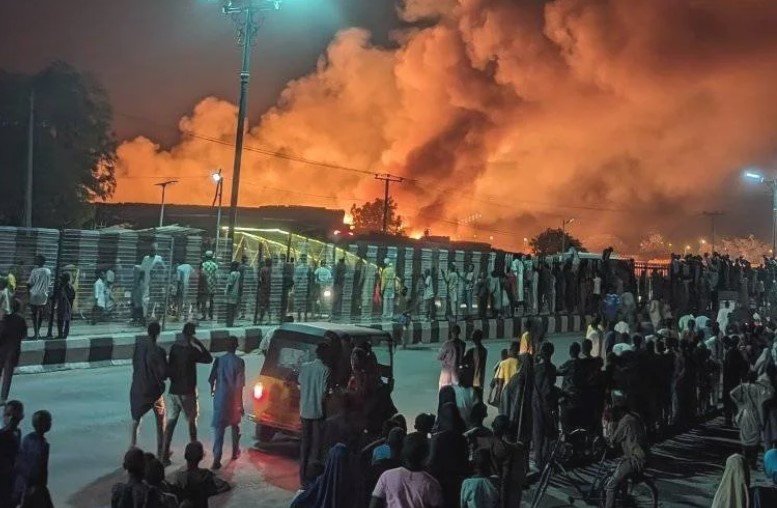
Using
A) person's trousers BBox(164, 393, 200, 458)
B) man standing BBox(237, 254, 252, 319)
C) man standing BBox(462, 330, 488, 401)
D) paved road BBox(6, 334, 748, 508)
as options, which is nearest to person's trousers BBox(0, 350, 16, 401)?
Answer: paved road BBox(6, 334, 748, 508)

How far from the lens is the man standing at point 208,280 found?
17.8m

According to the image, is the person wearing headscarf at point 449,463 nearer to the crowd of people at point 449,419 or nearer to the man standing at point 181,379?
the crowd of people at point 449,419

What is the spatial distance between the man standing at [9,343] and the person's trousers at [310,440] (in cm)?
465

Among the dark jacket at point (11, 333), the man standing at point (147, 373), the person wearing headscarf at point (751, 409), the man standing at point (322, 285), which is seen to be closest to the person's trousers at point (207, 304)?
the man standing at point (322, 285)

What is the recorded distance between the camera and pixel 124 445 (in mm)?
8453

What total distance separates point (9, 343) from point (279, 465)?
4.12 metres

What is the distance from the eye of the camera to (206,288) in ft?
58.6

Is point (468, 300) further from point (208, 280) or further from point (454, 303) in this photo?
point (208, 280)

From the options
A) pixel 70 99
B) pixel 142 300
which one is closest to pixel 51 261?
pixel 142 300

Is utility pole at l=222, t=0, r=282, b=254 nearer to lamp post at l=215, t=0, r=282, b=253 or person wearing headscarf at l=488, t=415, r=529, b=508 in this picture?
lamp post at l=215, t=0, r=282, b=253

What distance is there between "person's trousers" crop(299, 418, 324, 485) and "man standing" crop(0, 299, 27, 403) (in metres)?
4.65

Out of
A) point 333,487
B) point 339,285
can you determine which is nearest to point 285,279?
point 339,285

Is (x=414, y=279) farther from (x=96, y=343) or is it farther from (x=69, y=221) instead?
(x=69, y=221)

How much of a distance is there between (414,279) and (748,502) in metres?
17.2
